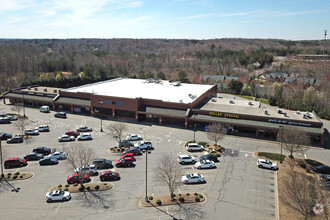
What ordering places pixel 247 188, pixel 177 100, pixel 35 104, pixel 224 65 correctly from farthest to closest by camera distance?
1. pixel 224 65
2. pixel 35 104
3. pixel 177 100
4. pixel 247 188

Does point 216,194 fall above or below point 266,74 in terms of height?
below

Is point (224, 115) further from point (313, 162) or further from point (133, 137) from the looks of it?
point (313, 162)

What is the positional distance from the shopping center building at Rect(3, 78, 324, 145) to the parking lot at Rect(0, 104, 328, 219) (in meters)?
6.65

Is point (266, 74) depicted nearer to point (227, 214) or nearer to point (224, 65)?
point (224, 65)

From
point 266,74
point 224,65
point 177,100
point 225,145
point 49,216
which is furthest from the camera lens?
point 224,65

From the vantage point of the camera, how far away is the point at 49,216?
29719 mm

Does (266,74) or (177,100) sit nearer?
(177,100)

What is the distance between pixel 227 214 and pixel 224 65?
12794 centimetres

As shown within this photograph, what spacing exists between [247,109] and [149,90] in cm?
2636

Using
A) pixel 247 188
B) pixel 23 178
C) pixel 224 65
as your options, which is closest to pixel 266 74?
pixel 224 65

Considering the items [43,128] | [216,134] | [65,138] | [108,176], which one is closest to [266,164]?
[216,134]

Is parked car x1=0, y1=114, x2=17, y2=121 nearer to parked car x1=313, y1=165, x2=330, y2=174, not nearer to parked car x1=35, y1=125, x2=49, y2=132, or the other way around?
parked car x1=35, y1=125, x2=49, y2=132

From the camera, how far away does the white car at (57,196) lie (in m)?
32.4

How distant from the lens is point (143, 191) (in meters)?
34.7
